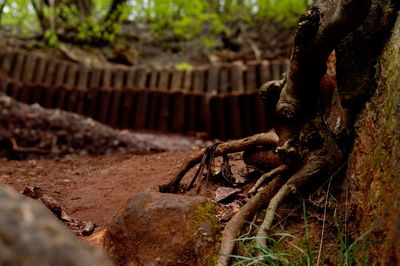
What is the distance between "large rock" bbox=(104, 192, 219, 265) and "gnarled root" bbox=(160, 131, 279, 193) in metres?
0.41

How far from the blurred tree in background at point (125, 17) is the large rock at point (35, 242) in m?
9.98

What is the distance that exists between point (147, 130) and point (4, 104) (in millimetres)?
2145

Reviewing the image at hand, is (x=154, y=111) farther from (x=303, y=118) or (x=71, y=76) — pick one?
(x=303, y=118)

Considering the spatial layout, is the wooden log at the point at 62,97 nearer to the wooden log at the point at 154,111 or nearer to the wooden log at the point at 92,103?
the wooden log at the point at 92,103

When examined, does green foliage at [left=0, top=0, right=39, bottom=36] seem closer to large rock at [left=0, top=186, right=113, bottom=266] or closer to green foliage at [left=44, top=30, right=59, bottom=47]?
green foliage at [left=44, top=30, right=59, bottom=47]

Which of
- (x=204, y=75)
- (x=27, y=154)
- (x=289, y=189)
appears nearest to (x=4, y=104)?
(x=27, y=154)

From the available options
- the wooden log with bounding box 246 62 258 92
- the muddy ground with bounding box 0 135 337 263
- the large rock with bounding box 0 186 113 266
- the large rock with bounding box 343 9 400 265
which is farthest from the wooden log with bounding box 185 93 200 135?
the large rock with bounding box 0 186 113 266

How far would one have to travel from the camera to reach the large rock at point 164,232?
9.17 feet

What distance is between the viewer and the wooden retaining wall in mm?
8484

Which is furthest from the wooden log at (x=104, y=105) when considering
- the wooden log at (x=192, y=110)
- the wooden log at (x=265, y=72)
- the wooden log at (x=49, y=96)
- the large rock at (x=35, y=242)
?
the large rock at (x=35, y=242)

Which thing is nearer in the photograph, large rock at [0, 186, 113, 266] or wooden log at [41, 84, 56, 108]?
large rock at [0, 186, 113, 266]

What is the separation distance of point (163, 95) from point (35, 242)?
7.62m

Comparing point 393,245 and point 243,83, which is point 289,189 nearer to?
point 393,245

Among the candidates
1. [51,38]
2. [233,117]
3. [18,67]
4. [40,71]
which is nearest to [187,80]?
[233,117]
